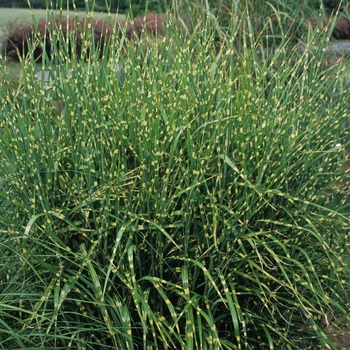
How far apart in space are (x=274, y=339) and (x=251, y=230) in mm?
495

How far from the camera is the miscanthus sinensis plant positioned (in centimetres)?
241

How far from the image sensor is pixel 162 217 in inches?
95.8

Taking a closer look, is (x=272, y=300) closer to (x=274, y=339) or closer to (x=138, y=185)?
(x=274, y=339)

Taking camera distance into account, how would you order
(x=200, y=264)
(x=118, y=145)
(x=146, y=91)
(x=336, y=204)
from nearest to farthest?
(x=200, y=264) → (x=118, y=145) → (x=146, y=91) → (x=336, y=204)

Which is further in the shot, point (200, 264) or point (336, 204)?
point (336, 204)

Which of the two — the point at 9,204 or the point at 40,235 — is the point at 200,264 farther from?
the point at 9,204

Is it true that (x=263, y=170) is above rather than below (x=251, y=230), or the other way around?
above

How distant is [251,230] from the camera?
2.63 meters

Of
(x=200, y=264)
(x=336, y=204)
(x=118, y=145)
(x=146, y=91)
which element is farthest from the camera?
(x=336, y=204)

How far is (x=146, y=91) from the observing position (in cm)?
285

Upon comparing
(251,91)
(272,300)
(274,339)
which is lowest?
(274,339)

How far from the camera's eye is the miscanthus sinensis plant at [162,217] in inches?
95.0

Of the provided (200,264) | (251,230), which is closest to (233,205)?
(251,230)

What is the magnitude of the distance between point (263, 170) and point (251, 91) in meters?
0.40
